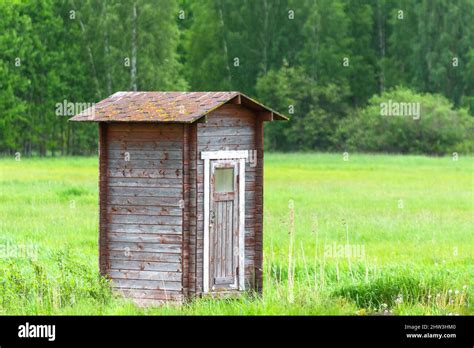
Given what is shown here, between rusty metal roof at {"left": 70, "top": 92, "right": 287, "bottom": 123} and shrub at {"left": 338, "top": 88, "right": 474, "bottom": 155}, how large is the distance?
41447mm

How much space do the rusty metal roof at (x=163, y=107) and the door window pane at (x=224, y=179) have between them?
2.83ft

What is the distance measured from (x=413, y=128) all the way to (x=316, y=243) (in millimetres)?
41767

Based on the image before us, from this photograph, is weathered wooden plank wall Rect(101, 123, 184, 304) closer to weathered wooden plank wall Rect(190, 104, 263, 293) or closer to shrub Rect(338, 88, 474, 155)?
weathered wooden plank wall Rect(190, 104, 263, 293)

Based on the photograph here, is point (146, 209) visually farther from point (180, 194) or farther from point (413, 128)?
point (413, 128)

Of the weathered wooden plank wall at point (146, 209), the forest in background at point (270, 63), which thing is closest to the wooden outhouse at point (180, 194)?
the weathered wooden plank wall at point (146, 209)

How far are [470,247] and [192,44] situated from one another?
49.2m

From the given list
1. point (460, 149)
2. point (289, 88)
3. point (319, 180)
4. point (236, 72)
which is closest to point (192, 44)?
point (236, 72)

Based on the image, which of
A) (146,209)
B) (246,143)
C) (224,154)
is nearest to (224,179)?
(224,154)

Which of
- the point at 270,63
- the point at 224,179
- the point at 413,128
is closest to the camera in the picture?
the point at 224,179

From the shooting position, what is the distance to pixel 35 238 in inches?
850

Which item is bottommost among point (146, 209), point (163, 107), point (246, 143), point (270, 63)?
point (146, 209)

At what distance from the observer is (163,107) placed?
14750mm

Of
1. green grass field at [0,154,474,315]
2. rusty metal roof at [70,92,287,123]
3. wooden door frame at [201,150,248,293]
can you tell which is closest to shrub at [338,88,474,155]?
green grass field at [0,154,474,315]

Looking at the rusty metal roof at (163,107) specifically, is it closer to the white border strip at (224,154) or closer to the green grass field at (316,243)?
the white border strip at (224,154)
